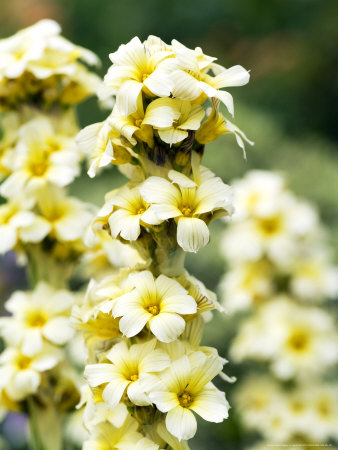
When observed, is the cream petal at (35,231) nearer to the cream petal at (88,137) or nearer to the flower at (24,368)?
the flower at (24,368)

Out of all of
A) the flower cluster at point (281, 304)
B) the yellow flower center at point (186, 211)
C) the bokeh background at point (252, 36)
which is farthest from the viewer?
the bokeh background at point (252, 36)

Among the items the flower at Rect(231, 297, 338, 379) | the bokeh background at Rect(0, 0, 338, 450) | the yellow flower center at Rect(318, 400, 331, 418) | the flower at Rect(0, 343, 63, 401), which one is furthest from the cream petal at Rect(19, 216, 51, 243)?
the bokeh background at Rect(0, 0, 338, 450)

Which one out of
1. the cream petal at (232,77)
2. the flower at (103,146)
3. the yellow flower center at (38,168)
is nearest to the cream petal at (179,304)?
the flower at (103,146)

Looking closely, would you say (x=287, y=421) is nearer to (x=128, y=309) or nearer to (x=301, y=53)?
(x=128, y=309)

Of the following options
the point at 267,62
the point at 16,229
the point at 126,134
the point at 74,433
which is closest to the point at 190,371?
the point at 126,134

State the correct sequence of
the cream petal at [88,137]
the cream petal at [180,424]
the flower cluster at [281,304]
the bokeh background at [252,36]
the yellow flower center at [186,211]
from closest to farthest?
the cream petal at [180,424] < the yellow flower center at [186,211] < the cream petal at [88,137] < the flower cluster at [281,304] < the bokeh background at [252,36]

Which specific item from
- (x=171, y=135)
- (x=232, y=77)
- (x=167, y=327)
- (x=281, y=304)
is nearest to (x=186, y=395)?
(x=167, y=327)
